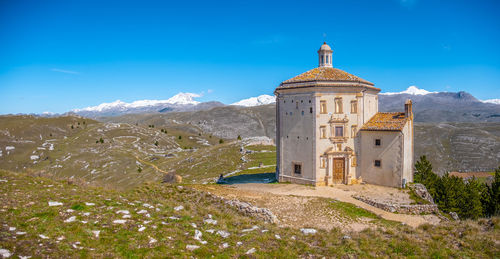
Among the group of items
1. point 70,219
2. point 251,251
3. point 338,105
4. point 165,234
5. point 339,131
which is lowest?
point 251,251

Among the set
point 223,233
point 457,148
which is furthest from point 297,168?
point 457,148

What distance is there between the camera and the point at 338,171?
3142cm

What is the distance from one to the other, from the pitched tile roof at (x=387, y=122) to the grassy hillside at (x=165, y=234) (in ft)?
47.4

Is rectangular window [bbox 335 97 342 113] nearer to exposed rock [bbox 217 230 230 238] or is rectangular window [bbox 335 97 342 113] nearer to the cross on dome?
the cross on dome

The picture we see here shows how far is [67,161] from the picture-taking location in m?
87.6

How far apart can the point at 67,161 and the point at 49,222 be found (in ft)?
297

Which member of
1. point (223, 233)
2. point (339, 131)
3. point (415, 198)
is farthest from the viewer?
point (339, 131)

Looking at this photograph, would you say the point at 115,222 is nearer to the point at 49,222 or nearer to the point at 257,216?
the point at 49,222

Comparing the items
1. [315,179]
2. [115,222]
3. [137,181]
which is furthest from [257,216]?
[137,181]

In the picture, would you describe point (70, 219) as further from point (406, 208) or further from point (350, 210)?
point (406, 208)

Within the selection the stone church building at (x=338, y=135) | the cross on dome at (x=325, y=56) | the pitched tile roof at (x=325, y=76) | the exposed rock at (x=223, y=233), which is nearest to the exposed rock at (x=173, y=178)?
the stone church building at (x=338, y=135)

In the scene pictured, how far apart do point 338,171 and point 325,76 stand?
413 inches

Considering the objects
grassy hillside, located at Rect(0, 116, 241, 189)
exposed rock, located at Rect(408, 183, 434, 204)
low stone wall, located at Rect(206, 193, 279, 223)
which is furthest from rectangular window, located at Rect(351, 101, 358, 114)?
grassy hillside, located at Rect(0, 116, 241, 189)

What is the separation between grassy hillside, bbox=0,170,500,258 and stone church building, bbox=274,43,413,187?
14.0m
